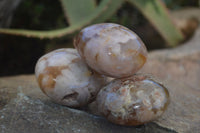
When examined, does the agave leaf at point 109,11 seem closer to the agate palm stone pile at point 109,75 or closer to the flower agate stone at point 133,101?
the agate palm stone pile at point 109,75

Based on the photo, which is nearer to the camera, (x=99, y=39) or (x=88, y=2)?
(x=99, y=39)

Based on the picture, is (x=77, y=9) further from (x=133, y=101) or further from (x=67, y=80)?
(x=133, y=101)

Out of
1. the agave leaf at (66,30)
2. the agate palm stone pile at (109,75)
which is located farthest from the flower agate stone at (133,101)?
the agave leaf at (66,30)

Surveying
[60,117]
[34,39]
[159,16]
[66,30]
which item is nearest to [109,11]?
[66,30]

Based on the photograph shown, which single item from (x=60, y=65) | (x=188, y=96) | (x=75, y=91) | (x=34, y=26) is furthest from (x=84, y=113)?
(x=34, y=26)

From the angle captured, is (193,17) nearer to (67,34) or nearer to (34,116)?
(67,34)

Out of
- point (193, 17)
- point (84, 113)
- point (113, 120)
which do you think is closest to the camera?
point (113, 120)

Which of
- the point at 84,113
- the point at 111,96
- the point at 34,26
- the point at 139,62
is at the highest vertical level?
the point at 139,62

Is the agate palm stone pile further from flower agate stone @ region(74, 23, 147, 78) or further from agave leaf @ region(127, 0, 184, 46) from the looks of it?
agave leaf @ region(127, 0, 184, 46)
